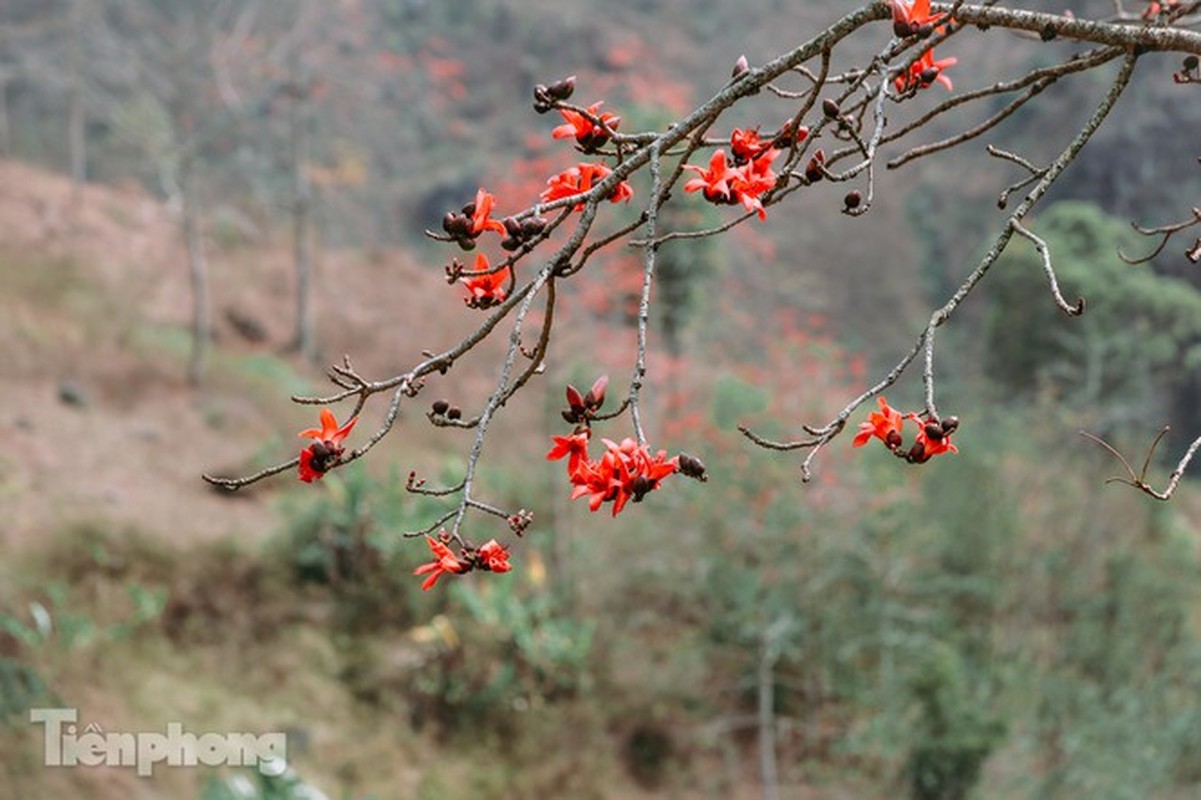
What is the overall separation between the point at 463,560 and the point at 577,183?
65 cm

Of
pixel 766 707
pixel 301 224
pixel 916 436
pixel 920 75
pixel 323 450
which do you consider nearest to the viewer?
pixel 323 450

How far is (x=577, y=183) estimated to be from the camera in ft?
5.46

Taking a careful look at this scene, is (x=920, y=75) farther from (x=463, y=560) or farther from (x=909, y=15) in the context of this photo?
(x=463, y=560)

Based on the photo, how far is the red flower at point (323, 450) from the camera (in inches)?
56.4

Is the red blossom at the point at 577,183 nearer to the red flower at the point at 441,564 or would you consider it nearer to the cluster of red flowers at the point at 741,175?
the cluster of red flowers at the point at 741,175

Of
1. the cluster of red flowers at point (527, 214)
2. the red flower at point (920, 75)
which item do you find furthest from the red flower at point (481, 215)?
the red flower at point (920, 75)

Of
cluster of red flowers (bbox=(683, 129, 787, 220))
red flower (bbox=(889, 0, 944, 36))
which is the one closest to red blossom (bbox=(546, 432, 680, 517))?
cluster of red flowers (bbox=(683, 129, 787, 220))

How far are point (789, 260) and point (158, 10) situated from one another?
632 inches

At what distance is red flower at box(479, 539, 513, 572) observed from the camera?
57.4 inches

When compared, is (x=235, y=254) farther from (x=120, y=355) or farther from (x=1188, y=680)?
(x=1188, y=680)

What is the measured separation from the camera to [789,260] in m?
26.8

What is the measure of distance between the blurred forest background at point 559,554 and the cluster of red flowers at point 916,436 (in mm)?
5465

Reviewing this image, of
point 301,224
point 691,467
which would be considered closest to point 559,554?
point 301,224

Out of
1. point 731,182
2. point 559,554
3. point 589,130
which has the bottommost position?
point 731,182
